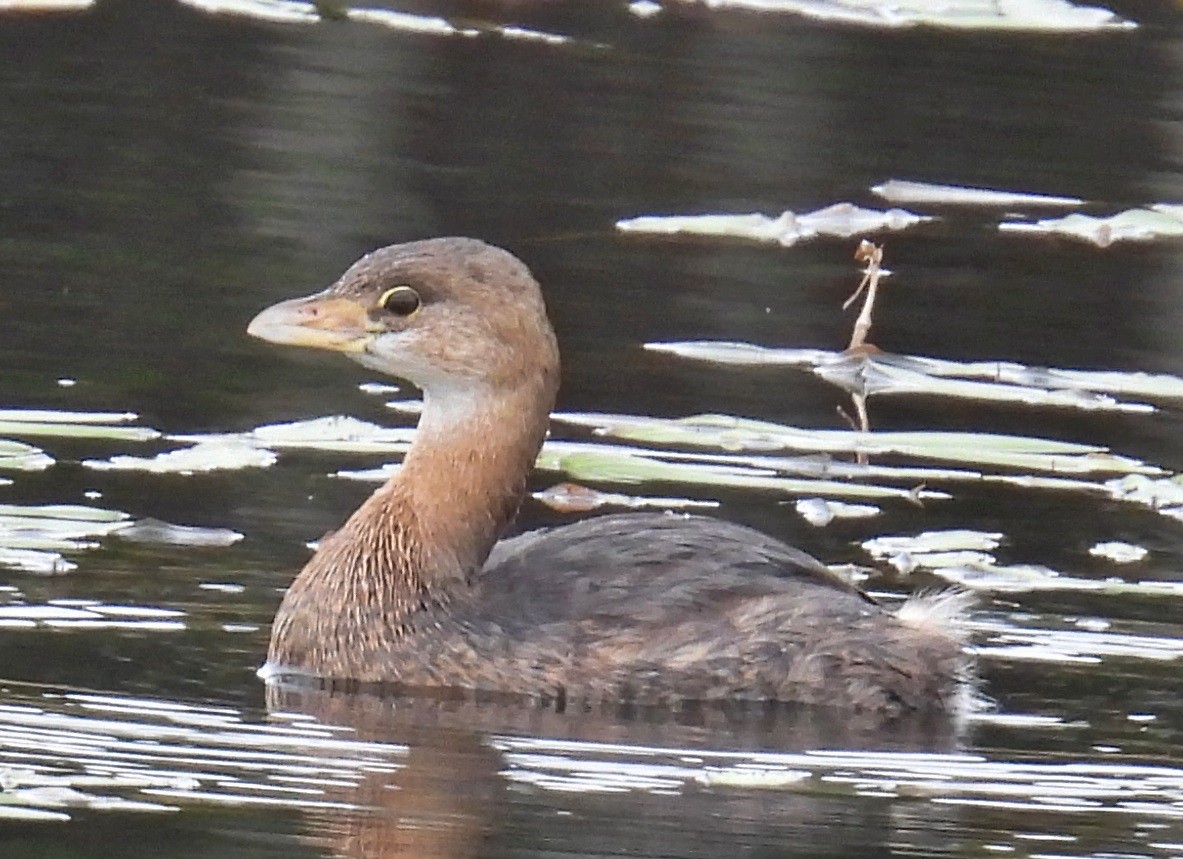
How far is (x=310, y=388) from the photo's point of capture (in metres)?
12.5

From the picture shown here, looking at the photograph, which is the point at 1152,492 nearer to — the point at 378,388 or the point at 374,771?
the point at 378,388

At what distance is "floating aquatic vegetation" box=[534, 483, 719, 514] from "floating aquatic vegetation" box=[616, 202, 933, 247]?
164 inches

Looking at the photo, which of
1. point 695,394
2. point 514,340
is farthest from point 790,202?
point 514,340

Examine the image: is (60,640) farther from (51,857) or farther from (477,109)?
(477,109)

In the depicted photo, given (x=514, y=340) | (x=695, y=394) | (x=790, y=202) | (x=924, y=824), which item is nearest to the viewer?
(x=924, y=824)

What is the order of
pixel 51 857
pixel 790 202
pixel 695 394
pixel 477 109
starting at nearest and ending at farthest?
pixel 51 857, pixel 695 394, pixel 790 202, pixel 477 109

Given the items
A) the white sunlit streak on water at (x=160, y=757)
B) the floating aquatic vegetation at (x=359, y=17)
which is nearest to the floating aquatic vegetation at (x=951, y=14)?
the floating aquatic vegetation at (x=359, y=17)

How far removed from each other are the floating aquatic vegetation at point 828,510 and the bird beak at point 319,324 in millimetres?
1853

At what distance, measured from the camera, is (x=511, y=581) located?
9797mm

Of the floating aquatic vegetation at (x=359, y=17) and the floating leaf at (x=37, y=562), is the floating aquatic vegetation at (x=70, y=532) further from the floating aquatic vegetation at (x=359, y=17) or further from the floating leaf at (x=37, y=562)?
the floating aquatic vegetation at (x=359, y=17)

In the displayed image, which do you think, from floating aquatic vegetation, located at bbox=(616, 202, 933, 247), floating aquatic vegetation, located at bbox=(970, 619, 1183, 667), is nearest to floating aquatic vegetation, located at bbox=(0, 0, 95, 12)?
floating aquatic vegetation, located at bbox=(616, 202, 933, 247)

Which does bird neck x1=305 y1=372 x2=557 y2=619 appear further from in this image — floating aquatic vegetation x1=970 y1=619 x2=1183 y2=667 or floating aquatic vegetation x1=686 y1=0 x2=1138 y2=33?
floating aquatic vegetation x1=686 y1=0 x2=1138 y2=33

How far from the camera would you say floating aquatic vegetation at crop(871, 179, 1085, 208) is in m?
17.1

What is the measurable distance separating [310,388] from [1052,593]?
10.2 ft
